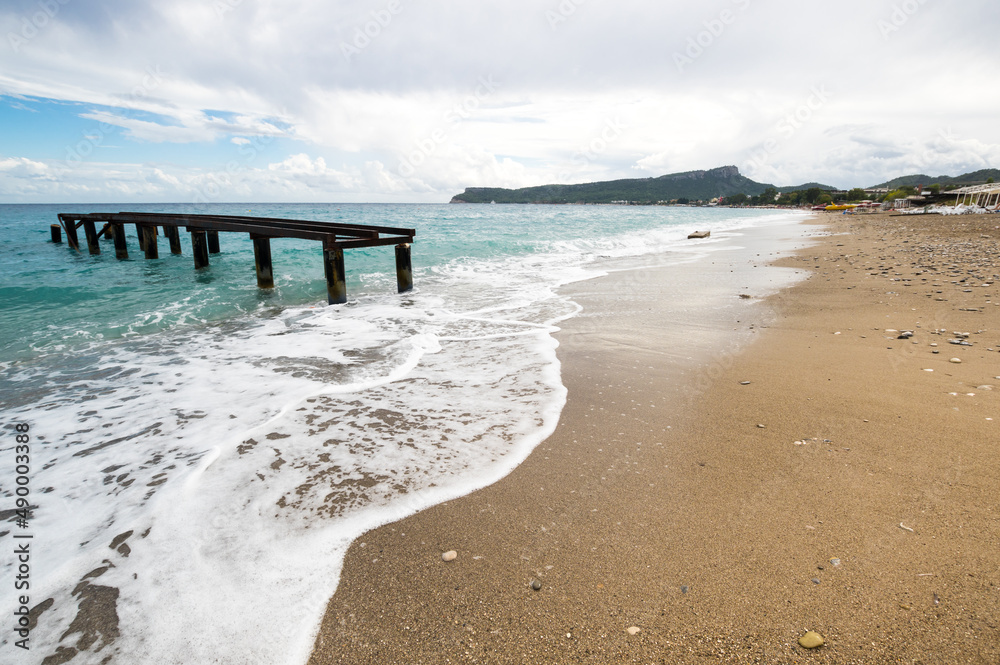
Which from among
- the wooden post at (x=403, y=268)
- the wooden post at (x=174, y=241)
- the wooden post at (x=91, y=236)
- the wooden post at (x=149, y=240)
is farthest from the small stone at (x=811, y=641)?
the wooden post at (x=91, y=236)

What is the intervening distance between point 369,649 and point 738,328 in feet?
20.7

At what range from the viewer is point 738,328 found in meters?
6.51

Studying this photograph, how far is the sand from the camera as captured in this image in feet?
6.00

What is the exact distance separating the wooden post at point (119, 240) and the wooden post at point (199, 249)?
597 cm

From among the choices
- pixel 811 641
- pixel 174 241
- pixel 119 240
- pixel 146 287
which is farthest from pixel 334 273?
pixel 174 241

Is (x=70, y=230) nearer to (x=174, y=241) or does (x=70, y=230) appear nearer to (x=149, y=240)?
(x=174, y=241)

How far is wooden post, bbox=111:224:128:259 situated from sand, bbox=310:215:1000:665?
22.5 m

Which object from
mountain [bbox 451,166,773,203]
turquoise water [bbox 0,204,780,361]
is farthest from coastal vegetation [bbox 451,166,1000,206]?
turquoise water [bbox 0,204,780,361]

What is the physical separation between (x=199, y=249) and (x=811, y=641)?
18.5m

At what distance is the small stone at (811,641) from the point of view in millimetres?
1750

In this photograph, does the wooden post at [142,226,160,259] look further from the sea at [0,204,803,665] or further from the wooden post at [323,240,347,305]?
the wooden post at [323,240,347,305]

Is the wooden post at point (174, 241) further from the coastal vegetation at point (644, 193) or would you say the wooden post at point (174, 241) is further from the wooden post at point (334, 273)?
the coastal vegetation at point (644, 193)

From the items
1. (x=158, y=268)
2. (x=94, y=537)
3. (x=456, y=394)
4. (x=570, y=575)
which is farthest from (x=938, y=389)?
(x=158, y=268)

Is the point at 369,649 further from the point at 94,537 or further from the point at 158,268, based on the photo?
the point at 158,268
